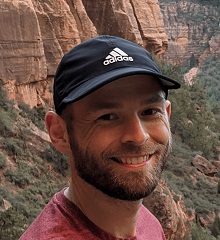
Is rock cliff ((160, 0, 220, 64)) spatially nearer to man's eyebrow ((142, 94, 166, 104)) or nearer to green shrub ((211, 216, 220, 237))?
green shrub ((211, 216, 220, 237))

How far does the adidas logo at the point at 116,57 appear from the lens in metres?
1.37

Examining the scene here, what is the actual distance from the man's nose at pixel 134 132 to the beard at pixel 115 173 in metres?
0.02

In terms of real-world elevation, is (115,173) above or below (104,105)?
below

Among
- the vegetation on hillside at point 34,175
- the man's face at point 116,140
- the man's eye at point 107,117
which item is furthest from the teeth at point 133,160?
the vegetation on hillside at point 34,175

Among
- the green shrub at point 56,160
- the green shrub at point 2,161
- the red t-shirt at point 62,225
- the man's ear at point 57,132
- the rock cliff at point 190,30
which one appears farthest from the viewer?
the rock cliff at point 190,30

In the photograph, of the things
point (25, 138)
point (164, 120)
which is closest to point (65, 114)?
point (164, 120)

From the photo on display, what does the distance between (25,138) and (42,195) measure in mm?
2533

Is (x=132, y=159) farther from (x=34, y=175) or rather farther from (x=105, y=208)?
(x=34, y=175)

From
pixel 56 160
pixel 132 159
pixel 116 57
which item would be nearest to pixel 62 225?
pixel 132 159

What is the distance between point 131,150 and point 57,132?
0.26 metres

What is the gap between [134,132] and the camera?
1.31 metres

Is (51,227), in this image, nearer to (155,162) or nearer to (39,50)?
(155,162)

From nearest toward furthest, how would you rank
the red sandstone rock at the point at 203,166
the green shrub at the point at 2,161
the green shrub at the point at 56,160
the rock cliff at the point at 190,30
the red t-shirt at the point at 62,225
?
1. the red t-shirt at the point at 62,225
2. the green shrub at the point at 2,161
3. the green shrub at the point at 56,160
4. the red sandstone rock at the point at 203,166
5. the rock cliff at the point at 190,30

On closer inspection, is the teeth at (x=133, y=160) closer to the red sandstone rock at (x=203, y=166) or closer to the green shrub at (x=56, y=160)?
the green shrub at (x=56, y=160)
